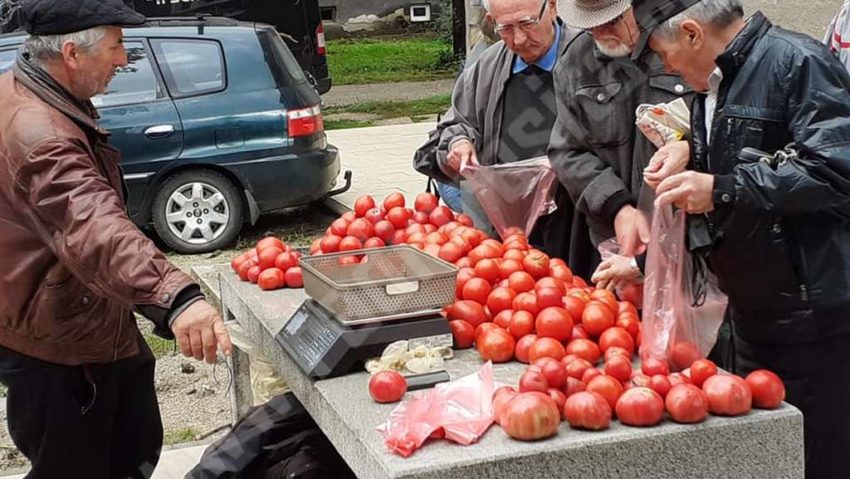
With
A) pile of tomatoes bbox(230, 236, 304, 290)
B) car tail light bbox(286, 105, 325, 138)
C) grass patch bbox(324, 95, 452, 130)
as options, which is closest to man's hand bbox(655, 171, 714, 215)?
pile of tomatoes bbox(230, 236, 304, 290)

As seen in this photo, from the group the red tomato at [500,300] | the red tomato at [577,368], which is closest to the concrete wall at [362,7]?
the red tomato at [500,300]

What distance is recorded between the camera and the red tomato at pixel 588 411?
2371 mm

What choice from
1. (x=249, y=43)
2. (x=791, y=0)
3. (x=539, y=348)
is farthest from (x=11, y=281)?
(x=249, y=43)

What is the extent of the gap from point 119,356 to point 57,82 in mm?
846

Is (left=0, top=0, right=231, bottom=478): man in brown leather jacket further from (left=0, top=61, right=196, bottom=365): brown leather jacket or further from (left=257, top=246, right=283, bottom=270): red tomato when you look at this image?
(left=257, top=246, right=283, bottom=270): red tomato

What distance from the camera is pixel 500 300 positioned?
120 inches

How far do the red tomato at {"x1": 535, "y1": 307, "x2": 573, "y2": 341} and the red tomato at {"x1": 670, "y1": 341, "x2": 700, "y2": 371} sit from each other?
0.27 meters

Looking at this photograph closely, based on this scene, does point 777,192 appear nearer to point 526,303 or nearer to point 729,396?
point 729,396

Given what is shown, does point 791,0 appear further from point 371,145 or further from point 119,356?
point 371,145

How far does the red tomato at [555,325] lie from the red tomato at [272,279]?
43.2 inches

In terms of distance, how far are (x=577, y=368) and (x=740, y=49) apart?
855 mm

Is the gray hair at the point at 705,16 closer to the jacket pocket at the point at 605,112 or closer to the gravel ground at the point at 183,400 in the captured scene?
the jacket pocket at the point at 605,112

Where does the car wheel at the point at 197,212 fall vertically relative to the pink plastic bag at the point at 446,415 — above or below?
below

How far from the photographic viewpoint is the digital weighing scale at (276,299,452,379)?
277 centimetres
